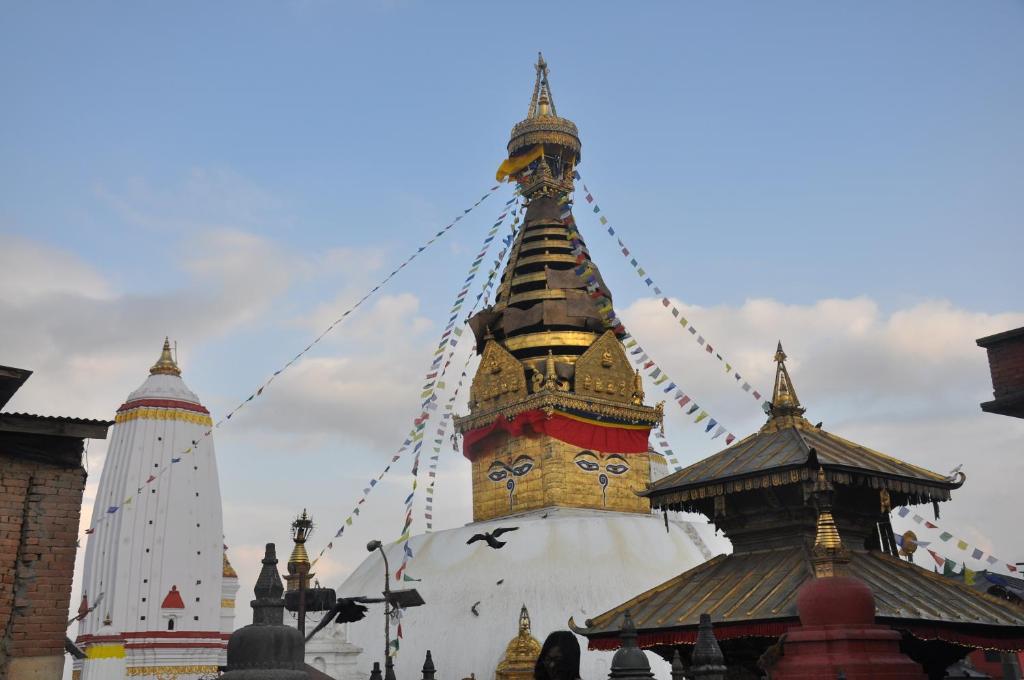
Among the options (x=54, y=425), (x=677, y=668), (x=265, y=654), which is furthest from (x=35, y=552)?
(x=677, y=668)

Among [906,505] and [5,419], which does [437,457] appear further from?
[5,419]

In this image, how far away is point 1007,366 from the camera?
10.7 m

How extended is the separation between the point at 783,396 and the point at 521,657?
10.8 m

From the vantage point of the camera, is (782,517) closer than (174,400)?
Yes

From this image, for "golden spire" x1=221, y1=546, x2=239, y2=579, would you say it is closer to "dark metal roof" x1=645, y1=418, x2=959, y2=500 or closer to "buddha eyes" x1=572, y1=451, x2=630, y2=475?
"buddha eyes" x1=572, y1=451, x2=630, y2=475

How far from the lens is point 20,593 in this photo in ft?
33.9

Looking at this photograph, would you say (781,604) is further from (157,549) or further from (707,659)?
(157,549)

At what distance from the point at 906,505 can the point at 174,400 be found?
24.3 metres

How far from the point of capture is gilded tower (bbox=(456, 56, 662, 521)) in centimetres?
2867

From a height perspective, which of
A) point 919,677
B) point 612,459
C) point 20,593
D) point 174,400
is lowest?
point 919,677

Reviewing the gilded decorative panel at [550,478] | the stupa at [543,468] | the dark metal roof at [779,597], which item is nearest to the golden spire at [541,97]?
the stupa at [543,468]

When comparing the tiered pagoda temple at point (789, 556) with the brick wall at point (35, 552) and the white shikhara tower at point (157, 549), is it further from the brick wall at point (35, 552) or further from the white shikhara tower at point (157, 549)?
the white shikhara tower at point (157, 549)

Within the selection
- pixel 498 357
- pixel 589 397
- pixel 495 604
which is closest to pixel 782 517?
pixel 495 604

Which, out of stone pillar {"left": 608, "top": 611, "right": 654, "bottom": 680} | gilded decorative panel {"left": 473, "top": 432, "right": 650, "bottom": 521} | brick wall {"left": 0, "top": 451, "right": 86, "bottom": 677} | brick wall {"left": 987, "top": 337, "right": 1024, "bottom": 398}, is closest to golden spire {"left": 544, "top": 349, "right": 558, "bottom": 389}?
gilded decorative panel {"left": 473, "top": 432, "right": 650, "bottom": 521}
